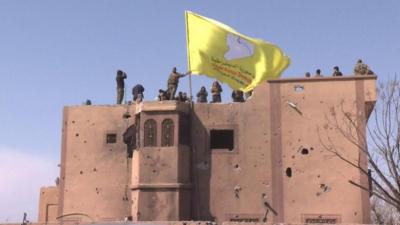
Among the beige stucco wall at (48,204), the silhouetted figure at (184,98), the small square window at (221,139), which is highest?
the silhouetted figure at (184,98)

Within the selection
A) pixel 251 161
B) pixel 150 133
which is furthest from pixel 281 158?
pixel 150 133

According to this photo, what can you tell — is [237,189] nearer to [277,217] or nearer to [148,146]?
[277,217]

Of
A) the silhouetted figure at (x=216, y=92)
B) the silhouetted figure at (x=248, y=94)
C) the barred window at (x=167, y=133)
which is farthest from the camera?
the silhouetted figure at (x=216, y=92)

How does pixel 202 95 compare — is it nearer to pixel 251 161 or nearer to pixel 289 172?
pixel 251 161

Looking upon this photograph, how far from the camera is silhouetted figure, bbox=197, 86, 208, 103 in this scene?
2641 cm

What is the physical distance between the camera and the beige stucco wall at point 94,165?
2564 cm

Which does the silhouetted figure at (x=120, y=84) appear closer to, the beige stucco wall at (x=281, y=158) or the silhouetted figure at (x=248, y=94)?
the beige stucco wall at (x=281, y=158)

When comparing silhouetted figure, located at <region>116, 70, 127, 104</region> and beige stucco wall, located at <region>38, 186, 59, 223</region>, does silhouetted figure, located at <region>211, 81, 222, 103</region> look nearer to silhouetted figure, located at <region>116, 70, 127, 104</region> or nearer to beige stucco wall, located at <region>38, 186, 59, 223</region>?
silhouetted figure, located at <region>116, 70, 127, 104</region>

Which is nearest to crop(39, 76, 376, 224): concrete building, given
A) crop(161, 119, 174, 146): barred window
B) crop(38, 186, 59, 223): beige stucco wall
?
crop(161, 119, 174, 146): barred window

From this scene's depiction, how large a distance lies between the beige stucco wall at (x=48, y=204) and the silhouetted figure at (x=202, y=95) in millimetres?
7489

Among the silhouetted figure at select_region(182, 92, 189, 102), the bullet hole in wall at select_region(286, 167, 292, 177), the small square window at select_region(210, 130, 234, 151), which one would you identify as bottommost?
the bullet hole in wall at select_region(286, 167, 292, 177)

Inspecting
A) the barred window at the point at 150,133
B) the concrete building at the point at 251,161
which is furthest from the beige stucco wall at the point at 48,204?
the barred window at the point at 150,133

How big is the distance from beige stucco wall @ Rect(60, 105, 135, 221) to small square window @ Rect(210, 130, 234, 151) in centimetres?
334

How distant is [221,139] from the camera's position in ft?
83.7
